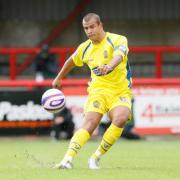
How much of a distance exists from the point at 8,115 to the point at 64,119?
129 cm

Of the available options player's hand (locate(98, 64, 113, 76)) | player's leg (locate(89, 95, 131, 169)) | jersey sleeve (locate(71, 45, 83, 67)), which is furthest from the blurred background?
player's hand (locate(98, 64, 113, 76))

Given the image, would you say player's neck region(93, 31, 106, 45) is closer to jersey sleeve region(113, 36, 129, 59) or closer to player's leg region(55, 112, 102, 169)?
jersey sleeve region(113, 36, 129, 59)

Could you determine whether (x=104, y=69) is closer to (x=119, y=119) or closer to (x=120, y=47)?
Result: (x=120, y=47)

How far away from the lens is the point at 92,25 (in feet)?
34.3

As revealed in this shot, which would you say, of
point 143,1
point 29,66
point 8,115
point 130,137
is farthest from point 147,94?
point 143,1

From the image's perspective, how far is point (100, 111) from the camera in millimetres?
10641

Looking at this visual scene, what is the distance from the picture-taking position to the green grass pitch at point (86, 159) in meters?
9.62

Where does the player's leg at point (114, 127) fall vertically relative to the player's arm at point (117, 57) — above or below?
below

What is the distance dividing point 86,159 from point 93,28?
9.91ft

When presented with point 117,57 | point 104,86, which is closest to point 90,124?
point 104,86

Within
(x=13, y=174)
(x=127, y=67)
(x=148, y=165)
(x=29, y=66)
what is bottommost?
(x=29, y=66)

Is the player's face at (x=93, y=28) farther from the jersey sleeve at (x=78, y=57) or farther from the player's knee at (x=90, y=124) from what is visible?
the player's knee at (x=90, y=124)

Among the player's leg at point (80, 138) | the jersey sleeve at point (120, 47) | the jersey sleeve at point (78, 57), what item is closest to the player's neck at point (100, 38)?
the jersey sleeve at point (120, 47)

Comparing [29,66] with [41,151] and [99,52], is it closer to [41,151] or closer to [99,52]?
[41,151]
